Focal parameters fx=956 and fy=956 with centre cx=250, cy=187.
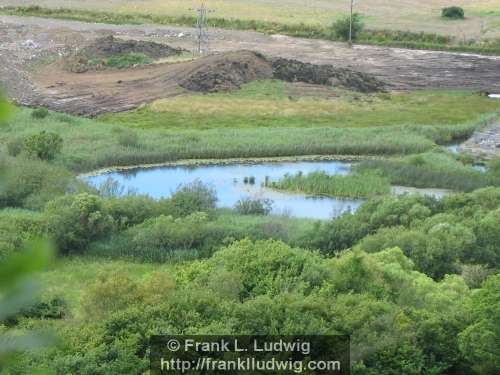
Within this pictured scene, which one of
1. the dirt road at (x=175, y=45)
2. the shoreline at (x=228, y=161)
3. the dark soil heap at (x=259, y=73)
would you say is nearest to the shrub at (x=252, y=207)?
the shoreline at (x=228, y=161)

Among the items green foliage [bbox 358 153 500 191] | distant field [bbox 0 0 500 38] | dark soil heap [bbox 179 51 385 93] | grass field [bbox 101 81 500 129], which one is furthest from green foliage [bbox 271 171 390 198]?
distant field [bbox 0 0 500 38]

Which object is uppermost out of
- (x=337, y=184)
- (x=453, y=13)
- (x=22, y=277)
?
(x=22, y=277)

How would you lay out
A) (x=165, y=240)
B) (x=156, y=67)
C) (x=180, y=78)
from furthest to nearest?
(x=156, y=67) → (x=180, y=78) → (x=165, y=240)

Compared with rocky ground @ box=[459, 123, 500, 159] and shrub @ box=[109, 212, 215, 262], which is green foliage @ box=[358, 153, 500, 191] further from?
shrub @ box=[109, 212, 215, 262]

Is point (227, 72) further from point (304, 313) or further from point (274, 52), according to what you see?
point (304, 313)

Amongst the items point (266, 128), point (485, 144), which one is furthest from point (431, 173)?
point (266, 128)

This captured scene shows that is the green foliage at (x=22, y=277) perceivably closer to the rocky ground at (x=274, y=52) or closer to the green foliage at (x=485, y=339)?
the green foliage at (x=485, y=339)

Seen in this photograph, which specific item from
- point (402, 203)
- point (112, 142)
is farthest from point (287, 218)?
point (112, 142)
